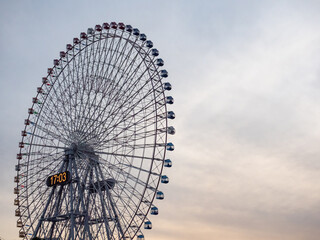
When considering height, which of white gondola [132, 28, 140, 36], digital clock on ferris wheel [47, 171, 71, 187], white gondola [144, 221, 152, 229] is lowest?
white gondola [144, 221, 152, 229]

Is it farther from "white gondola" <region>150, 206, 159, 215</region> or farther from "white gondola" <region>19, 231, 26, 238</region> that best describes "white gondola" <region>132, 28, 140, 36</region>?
"white gondola" <region>19, 231, 26, 238</region>

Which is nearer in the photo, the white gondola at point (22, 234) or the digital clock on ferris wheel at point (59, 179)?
the digital clock on ferris wheel at point (59, 179)

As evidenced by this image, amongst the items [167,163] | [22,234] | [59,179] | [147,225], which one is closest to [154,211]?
[147,225]

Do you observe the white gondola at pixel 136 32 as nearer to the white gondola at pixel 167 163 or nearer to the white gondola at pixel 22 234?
the white gondola at pixel 167 163

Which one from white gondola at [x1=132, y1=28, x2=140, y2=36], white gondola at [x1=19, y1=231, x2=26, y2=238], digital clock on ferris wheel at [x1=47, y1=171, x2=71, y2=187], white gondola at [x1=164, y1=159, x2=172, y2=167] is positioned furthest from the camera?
white gondola at [x1=19, y1=231, x2=26, y2=238]

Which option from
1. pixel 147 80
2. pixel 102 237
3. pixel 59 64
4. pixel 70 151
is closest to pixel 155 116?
pixel 147 80

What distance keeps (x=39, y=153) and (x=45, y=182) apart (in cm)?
328

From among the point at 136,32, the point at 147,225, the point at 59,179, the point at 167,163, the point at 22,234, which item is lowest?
the point at 147,225

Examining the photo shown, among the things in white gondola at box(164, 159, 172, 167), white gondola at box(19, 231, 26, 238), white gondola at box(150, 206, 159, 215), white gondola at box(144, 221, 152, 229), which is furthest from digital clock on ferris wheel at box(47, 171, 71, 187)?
white gondola at box(164, 159, 172, 167)

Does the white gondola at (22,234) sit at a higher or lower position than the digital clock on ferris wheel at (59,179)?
lower

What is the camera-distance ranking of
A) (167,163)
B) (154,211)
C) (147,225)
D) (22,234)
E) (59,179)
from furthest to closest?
(22,234) → (59,179) → (167,163) → (147,225) → (154,211)

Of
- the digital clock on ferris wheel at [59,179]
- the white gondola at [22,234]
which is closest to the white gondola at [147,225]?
the digital clock on ferris wheel at [59,179]

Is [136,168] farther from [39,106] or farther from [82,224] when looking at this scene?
[39,106]

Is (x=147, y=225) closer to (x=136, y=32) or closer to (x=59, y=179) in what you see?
(x=59, y=179)
